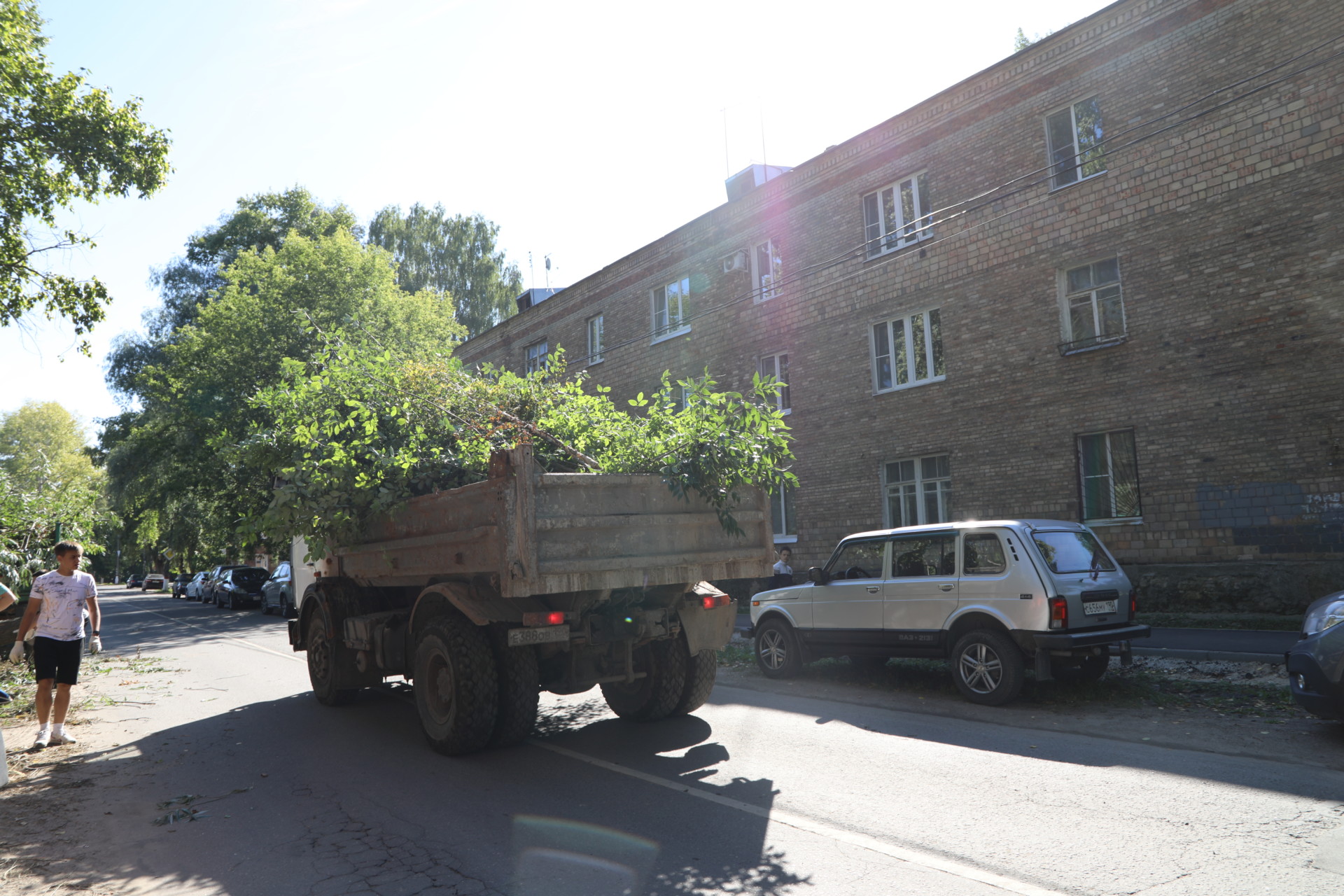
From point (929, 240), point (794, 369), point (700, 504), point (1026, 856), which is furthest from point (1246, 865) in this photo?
point (794, 369)

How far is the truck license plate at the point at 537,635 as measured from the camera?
5.98m

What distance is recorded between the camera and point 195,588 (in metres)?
42.7

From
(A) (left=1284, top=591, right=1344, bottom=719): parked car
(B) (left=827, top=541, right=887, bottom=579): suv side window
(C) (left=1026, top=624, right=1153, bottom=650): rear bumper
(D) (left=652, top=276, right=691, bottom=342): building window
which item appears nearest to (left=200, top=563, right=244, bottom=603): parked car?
(D) (left=652, top=276, right=691, bottom=342): building window

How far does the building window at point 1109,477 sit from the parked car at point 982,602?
655 centimetres

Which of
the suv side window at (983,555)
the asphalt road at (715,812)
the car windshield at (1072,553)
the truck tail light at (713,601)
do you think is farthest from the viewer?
the suv side window at (983,555)

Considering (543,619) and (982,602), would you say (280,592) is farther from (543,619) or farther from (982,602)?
(982,602)

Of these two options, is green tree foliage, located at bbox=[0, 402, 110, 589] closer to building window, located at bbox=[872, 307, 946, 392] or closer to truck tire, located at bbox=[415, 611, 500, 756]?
truck tire, located at bbox=[415, 611, 500, 756]

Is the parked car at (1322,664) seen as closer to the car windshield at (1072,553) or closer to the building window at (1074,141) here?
the car windshield at (1072,553)

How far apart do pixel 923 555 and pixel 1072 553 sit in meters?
1.39

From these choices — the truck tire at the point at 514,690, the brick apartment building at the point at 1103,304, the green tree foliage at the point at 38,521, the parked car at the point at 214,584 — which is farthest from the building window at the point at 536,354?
the truck tire at the point at 514,690

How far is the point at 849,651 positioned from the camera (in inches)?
375

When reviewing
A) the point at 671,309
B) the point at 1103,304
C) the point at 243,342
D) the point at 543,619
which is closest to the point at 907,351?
the point at 1103,304

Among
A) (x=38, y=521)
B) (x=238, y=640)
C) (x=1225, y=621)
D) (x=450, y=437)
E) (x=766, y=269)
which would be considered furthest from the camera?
(x=766, y=269)

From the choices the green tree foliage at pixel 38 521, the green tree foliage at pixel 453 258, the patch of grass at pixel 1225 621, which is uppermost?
the green tree foliage at pixel 453 258
